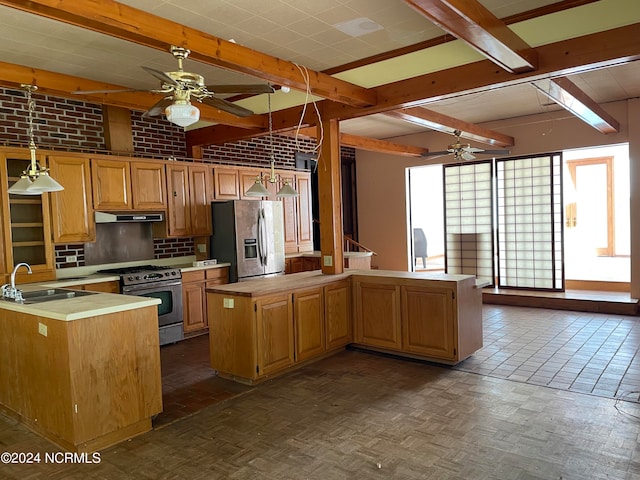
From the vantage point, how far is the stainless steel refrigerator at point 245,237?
19.7ft

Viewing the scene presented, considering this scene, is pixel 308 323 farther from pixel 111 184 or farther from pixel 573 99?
pixel 573 99

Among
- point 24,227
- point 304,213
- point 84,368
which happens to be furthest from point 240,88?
point 304,213

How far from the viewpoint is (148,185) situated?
A: 18.1 feet

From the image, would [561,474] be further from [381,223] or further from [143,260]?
[381,223]

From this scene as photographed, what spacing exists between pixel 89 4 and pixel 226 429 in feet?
8.94

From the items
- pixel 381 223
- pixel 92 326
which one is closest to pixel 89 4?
pixel 92 326

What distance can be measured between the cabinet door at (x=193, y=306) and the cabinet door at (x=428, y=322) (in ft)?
8.61

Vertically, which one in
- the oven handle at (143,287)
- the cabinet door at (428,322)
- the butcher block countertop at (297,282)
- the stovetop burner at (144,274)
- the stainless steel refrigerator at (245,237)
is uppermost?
the stainless steel refrigerator at (245,237)

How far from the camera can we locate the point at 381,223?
959 cm

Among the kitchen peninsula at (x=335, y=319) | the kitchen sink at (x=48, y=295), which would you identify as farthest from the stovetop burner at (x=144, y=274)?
the kitchen peninsula at (x=335, y=319)

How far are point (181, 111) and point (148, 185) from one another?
10.2 feet

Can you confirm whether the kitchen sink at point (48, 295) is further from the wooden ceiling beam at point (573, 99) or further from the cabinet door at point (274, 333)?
the wooden ceiling beam at point (573, 99)

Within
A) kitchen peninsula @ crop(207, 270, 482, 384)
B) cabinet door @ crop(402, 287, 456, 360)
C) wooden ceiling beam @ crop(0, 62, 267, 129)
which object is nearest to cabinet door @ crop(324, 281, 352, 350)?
kitchen peninsula @ crop(207, 270, 482, 384)

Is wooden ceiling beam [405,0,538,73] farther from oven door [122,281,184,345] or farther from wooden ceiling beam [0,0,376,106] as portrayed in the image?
oven door [122,281,184,345]
